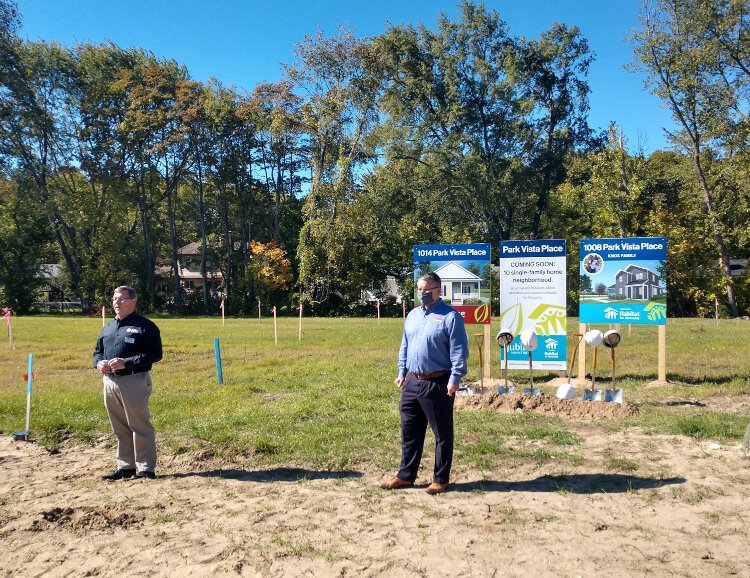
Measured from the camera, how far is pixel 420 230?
46.8 m

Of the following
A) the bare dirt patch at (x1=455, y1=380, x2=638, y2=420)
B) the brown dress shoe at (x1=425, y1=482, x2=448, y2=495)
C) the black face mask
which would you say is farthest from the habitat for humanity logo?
the brown dress shoe at (x1=425, y1=482, x2=448, y2=495)

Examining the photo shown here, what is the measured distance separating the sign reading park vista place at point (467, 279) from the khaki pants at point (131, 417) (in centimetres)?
599

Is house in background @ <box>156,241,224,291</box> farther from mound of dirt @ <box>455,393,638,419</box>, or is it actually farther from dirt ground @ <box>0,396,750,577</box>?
dirt ground @ <box>0,396,750,577</box>

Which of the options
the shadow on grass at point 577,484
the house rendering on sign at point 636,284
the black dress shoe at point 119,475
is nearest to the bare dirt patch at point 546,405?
the shadow on grass at point 577,484

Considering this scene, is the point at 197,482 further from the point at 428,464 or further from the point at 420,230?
the point at 420,230

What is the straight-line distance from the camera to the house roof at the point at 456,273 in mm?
11711

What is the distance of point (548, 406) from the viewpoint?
9508 mm

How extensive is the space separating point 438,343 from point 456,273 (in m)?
5.96

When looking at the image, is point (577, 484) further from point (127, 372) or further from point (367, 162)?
point (367, 162)

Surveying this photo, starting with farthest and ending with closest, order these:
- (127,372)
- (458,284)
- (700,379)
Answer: (700,379) → (458,284) → (127,372)

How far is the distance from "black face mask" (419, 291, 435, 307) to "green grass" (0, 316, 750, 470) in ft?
6.32

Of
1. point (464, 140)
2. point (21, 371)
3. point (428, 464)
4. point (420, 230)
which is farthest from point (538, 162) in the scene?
point (428, 464)

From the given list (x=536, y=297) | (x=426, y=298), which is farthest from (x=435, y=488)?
(x=536, y=297)

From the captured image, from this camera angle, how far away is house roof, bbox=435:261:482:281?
11711mm
